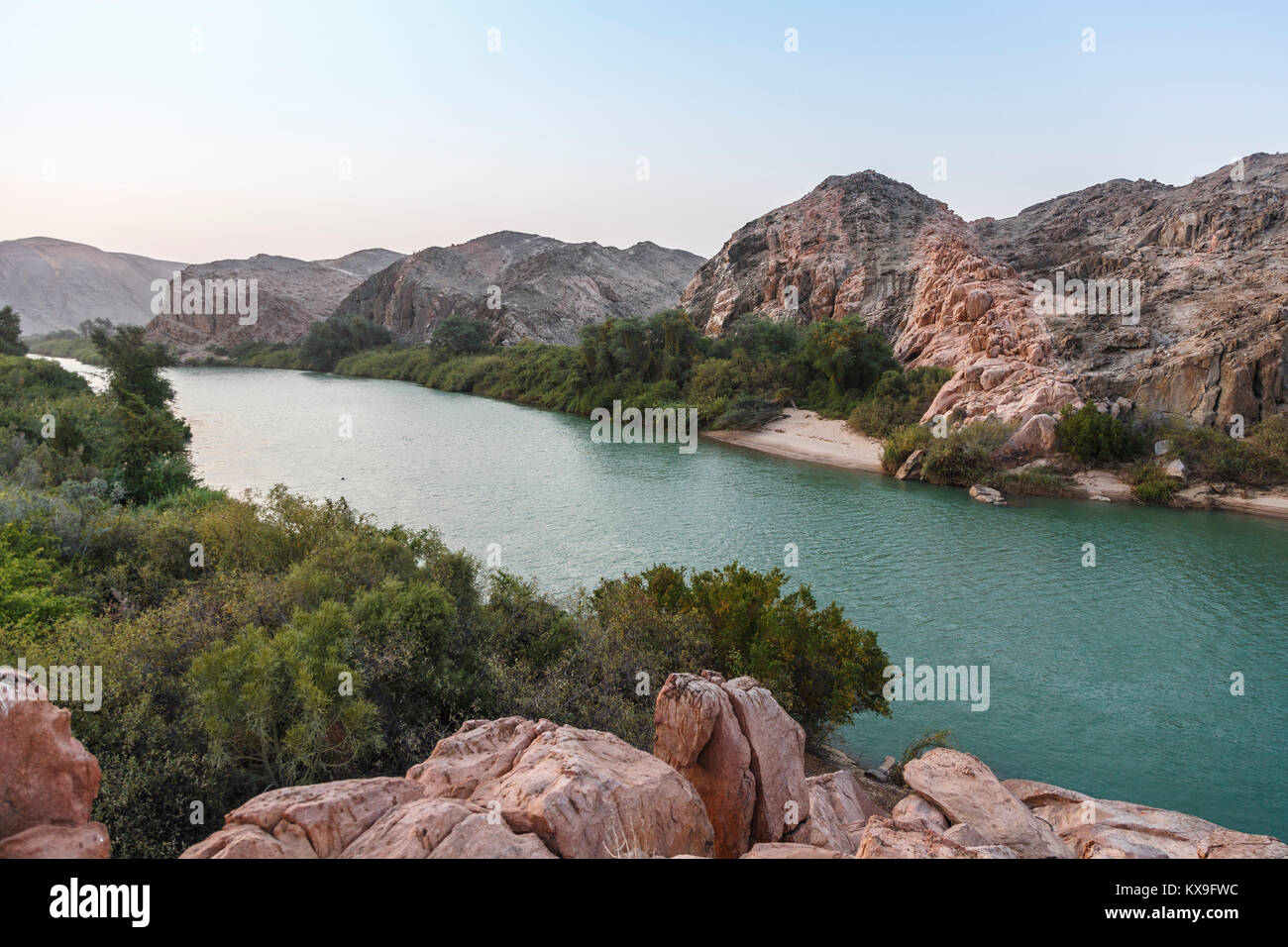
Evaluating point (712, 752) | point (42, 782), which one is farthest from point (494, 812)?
point (42, 782)

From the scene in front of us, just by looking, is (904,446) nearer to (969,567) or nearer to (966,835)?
(969,567)

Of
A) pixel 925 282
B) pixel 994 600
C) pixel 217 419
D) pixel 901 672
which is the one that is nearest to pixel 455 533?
pixel 901 672

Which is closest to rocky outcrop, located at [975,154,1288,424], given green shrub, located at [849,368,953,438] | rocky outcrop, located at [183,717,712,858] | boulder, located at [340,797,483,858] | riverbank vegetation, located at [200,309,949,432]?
green shrub, located at [849,368,953,438]

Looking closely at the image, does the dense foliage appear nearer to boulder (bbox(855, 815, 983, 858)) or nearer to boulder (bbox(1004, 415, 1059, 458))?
boulder (bbox(1004, 415, 1059, 458))

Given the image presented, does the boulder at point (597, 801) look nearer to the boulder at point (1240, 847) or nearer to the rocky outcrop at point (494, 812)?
the rocky outcrop at point (494, 812)

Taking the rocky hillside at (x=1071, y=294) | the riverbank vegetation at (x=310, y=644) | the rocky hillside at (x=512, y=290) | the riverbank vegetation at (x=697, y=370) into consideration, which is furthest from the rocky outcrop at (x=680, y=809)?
the rocky hillside at (x=512, y=290)

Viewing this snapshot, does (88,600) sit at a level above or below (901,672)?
above

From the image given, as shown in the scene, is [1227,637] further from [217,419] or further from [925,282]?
[217,419]
